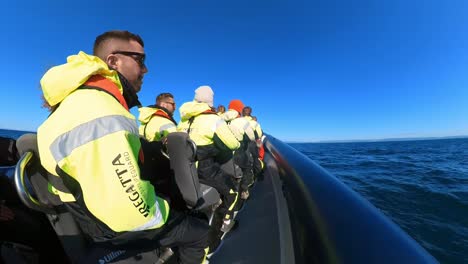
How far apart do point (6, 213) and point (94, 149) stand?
848mm

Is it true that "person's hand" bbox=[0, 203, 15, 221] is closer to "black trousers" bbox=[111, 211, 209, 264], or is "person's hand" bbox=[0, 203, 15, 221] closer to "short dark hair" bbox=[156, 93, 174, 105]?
"black trousers" bbox=[111, 211, 209, 264]

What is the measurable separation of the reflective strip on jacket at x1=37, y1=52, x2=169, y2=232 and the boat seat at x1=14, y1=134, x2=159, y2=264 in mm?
158

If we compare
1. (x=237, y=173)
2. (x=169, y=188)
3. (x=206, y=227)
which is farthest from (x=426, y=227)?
(x=169, y=188)

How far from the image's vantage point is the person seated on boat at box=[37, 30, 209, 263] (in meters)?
0.74

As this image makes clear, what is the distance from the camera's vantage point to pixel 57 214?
1.00 meters

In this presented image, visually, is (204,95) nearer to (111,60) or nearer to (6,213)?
(111,60)

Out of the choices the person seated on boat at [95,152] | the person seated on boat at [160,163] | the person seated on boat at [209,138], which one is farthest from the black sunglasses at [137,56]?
the person seated on boat at [209,138]

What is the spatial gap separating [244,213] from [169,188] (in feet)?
4.47

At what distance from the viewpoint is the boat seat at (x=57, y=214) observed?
892mm

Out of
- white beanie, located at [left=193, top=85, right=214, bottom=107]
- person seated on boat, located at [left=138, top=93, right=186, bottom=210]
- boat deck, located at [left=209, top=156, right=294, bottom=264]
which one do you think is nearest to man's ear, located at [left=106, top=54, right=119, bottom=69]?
person seated on boat, located at [left=138, top=93, right=186, bottom=210]

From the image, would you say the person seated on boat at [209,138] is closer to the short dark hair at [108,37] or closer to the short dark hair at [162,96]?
the short dark hair at [162,96]

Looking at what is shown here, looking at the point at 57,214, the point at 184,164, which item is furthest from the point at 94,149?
the point at 184,164

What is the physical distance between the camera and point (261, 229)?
213 cm

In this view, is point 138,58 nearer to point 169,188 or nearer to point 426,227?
point 169,188
